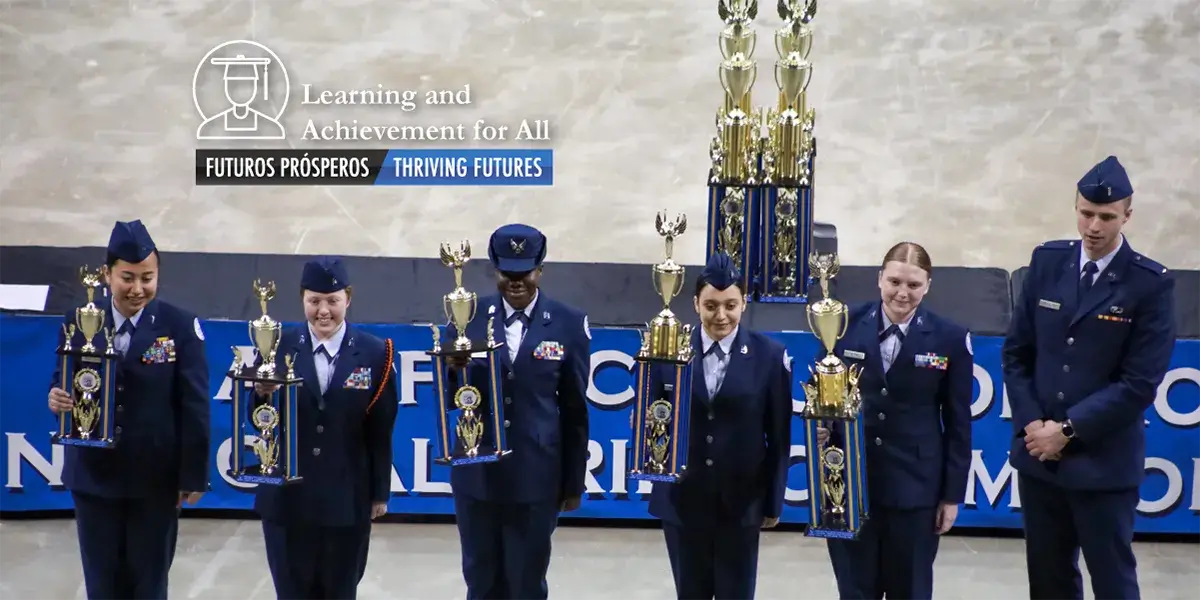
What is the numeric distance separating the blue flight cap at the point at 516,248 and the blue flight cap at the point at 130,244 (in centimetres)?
108

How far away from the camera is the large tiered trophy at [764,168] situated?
5836 mm

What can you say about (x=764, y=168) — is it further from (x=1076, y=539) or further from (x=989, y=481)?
(x=1076, y=539)

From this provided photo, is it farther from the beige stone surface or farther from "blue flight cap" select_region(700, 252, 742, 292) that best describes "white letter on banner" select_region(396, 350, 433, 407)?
"blue flight cap" select_region(700, 252, 742, 292)

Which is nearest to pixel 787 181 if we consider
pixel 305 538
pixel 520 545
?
pixel 520 545

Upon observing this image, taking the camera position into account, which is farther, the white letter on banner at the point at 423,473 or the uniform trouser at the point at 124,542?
the white letter on banner at the point at 423,473

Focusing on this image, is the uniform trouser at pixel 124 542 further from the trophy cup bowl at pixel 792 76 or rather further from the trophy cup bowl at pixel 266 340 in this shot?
the trophy cup bowl at pixel 792 76

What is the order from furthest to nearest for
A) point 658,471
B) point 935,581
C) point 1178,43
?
1. point 1178,43
2. point 935,581
3. point 658,471

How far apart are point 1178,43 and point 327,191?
5339 millimetres

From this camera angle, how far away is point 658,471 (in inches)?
163

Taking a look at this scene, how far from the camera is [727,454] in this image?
13.7 feet

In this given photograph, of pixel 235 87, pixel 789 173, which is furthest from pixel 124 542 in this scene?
pixel 235 87

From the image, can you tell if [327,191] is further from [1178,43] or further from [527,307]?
[1178,43]

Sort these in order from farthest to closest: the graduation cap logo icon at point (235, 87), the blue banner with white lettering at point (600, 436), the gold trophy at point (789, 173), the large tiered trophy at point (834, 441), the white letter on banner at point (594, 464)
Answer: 1. the graduation cap logo icon at point (235, 87)
2. the white letter on banner at point (594, 464)
3. the blue banner with white lettering at point (600, 436)
4. the gold trophy at point (789, 173)
5. the large tiered trophy at point (834, 441)

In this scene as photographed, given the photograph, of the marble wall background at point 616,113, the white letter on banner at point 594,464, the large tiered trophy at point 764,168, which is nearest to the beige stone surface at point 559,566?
the white letter on banner at point 594,464
